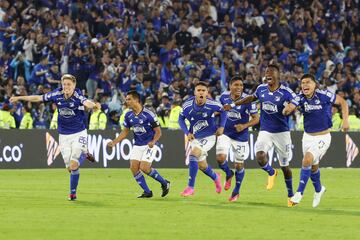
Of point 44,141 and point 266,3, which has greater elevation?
point 266,3

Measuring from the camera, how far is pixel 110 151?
98.5 feet

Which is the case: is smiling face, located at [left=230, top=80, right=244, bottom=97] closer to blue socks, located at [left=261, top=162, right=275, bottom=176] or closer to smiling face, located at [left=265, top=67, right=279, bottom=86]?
blue socks, located at [left=261, top=162, right=275, bottom=176]

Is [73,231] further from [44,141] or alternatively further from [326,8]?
[326,8]

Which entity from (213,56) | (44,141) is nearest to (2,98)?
(44,141)

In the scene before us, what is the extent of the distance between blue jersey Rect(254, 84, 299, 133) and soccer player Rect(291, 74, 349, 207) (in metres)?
0.92

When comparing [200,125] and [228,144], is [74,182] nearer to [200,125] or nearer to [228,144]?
[200,125]

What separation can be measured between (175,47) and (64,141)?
1556 cm

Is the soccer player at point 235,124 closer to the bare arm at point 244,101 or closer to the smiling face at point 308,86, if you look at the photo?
the bare arm at point 244,101

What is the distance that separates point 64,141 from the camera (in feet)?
63.8

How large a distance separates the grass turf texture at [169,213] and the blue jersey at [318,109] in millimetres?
1371

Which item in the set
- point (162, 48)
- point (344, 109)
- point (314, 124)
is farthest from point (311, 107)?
point (162, 48)

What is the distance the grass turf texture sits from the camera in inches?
544

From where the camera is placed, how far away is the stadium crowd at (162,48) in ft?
103

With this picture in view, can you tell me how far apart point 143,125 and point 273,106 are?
2.50 metres
